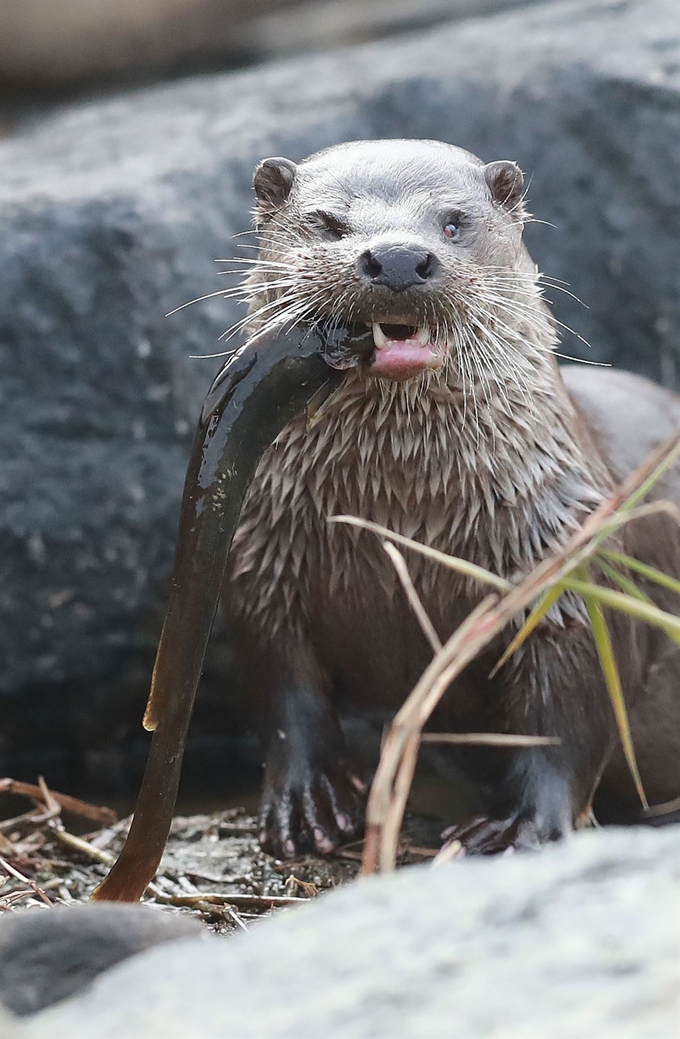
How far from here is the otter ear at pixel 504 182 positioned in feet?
9.16

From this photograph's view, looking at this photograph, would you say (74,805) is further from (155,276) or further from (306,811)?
(155,276)

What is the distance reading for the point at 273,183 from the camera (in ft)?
9.20

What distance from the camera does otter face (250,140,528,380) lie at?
88.6 inches

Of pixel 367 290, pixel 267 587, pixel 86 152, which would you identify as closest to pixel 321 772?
pixel 267 587

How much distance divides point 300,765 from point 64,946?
1406 mm

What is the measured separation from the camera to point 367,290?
2.21 m

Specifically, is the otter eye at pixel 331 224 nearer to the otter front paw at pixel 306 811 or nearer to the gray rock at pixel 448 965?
the otter front paw at pixel 306 811

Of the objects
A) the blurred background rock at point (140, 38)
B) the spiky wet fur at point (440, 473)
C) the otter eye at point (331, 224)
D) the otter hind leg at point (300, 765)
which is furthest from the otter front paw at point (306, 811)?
the blurred background rock at point (140, 38)

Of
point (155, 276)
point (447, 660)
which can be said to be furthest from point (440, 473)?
point (155, 276)

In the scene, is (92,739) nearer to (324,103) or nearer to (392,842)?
(324,103)

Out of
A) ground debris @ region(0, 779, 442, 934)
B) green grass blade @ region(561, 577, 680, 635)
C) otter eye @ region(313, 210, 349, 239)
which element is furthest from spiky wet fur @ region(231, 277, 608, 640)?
green grass blade @ region(561, 577, 680, 635)

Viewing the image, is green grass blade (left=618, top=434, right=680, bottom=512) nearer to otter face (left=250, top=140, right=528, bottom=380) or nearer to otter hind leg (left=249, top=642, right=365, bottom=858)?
otter face (left=250, top=140, right=528, bottom=380)

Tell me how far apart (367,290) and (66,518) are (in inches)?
73.6

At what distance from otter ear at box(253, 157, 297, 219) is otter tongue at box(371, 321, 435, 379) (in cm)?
57
